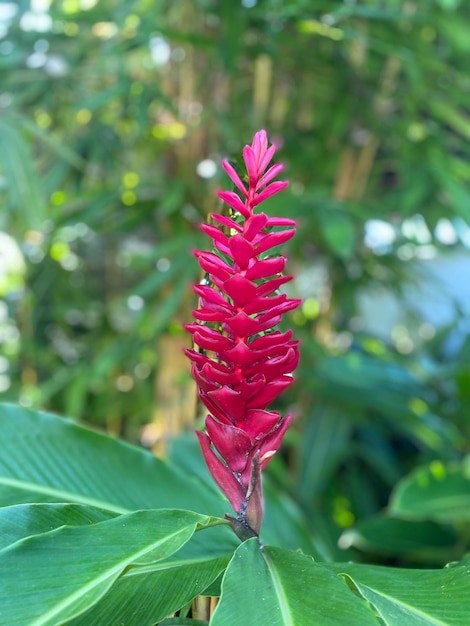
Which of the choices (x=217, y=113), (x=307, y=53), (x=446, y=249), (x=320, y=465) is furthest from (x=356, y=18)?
(x=320, y=465)

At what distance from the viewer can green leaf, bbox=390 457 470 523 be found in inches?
37.4

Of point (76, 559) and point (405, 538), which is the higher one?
point (76, 559)

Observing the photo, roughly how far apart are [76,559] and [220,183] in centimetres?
60

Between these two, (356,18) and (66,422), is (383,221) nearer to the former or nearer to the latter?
(356,18)

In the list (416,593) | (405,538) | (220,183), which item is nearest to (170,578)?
(416,593)

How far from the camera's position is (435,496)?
973mm

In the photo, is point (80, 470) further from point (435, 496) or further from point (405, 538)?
point (405, 538)

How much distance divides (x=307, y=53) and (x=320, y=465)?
813 millimetres

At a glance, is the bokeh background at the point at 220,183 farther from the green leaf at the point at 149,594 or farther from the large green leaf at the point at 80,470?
the green leaf at the point at 149,594

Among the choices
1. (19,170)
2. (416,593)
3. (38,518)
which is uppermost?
(19,170)

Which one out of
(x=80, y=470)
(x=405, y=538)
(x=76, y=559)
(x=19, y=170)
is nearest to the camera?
(x=76, y=559)

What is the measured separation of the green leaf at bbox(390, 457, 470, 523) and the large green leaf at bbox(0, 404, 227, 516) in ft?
1.85

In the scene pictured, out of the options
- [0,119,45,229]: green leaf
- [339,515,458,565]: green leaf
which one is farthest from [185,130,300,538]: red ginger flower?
[339,515,458,565]: green leaf

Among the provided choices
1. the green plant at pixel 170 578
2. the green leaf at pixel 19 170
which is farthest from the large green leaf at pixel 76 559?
the green leaf at pixel 19 170
